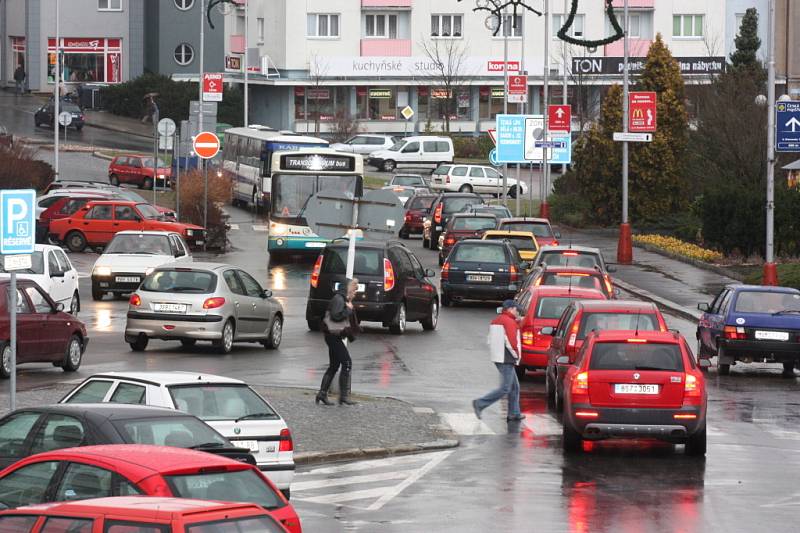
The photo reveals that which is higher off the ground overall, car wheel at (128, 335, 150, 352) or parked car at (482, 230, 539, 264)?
parked car at (482, 230, 539, 264)

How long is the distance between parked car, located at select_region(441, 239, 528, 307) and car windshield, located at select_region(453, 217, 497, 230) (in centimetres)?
884

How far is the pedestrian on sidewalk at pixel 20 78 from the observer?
318 ft

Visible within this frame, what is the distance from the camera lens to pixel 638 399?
1788 cm

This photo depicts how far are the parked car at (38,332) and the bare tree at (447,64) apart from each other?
71755 millimetres

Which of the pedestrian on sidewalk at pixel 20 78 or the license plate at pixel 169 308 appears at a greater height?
the pedestrian on sidewalk at pixel 20 78

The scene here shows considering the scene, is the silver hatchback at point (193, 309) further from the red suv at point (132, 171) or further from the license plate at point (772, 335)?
the red suv at point (132, 171)

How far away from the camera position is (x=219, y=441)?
12.1 metres

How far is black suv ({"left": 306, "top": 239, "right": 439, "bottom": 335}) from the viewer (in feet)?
101

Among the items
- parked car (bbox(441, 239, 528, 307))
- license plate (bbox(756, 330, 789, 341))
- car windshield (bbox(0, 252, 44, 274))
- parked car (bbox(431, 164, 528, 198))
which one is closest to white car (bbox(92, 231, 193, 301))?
car windshield (bbox(0, 252, 44, 274))

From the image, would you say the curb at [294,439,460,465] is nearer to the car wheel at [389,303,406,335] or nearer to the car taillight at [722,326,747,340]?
the car taillight at [722,326,747,340]

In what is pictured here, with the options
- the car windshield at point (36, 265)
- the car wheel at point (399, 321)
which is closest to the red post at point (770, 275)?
the car wheel at point (399, 321)

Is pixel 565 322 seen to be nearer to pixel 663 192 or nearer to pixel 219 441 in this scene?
pixel 219 441

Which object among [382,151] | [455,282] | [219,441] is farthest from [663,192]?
[219,441]

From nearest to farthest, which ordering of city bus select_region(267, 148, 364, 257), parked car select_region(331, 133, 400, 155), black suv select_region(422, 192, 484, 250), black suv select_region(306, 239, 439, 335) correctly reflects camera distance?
1. black suv select_region(306, 239, 439, 335)
2. city bus select_region(267, 148, 364, 257)
3. black suv select_region(422, 192, 484, 250)
4. parked car select_region(331, 133, 400, 155)
